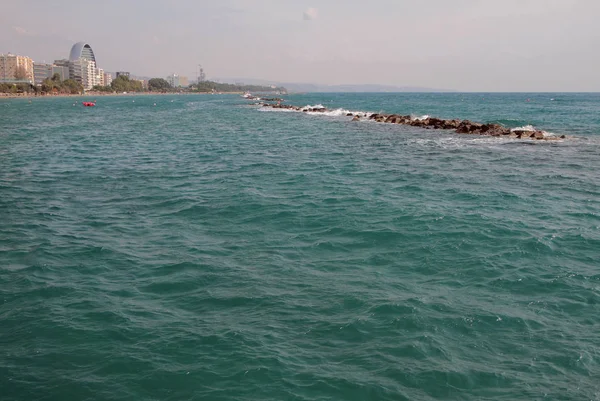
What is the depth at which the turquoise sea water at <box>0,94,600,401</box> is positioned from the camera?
862 centimetres

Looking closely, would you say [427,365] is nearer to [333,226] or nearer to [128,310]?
[128,310]

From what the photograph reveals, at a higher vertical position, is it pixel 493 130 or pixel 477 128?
pixel 477 128

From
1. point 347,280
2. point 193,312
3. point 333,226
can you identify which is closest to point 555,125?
point 333,226

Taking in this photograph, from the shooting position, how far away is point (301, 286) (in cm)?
1217

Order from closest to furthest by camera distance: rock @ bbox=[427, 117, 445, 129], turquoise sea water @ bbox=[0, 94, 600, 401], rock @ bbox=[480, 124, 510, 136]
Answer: turquoise sea water @ bbox=[0, 94, 600, 401], rock @ bbox=[480, 124, 510, 136], rock @ bbox=[427, 117, 445, 129]

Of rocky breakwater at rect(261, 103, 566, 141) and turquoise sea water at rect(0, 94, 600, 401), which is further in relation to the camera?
rocky breakwater at rect(261, 103, 566, 141)

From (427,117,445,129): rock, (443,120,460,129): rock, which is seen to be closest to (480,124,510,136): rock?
(443,120,460,129): rock

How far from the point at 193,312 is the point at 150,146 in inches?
1234

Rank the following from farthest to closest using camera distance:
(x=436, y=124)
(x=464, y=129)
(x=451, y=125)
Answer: (x=436, y=124), (x=451, y=125), (x=464, y=129)

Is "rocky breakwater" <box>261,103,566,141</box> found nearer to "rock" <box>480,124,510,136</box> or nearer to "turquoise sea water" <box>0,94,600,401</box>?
"rock" <box>480,124,510,136</box>

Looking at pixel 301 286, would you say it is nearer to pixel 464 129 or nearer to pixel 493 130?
pixel 493 130

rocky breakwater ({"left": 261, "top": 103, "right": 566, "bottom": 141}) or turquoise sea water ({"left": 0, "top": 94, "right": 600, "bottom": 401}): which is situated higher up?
rocky breakwater ({"left": 261, "top": 103, "right": 566, "bottom": 141})

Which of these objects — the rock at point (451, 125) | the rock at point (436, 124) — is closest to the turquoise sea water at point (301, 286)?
the rock at point (451, 125)

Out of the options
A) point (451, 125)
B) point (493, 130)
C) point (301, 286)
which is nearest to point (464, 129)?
point (493, 130)
